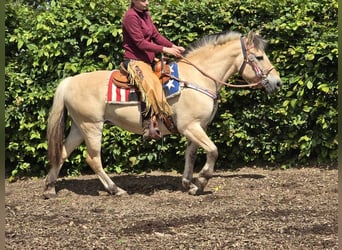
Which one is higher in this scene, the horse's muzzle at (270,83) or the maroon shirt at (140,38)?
the maroon shirt at (140,38)

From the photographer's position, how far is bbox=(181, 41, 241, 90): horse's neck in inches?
238

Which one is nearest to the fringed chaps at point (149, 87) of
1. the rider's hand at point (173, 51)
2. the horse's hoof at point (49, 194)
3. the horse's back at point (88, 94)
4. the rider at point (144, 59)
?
the rider at point (144, 59)

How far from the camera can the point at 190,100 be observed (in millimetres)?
5883

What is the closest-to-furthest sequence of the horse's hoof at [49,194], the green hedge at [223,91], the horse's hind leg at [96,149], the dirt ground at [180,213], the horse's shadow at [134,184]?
the dirt ground at [180,213], the horse's hind leg at [96,149], the horse's hoof at [49,194], the horse's shadow at [134,184], the green hedge at [223,91]

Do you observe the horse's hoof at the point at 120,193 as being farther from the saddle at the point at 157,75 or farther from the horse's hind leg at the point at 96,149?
the saddle at the point at 157,75

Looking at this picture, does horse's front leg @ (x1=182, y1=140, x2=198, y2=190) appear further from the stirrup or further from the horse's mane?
the horse's mane

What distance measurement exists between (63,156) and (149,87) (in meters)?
1.52

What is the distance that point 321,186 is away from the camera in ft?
20.4

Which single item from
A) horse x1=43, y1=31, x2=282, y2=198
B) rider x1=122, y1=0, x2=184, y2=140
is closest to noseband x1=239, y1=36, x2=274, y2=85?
horse x1=43, y1=31, x2=282, y2=198

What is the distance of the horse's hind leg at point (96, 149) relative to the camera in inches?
241

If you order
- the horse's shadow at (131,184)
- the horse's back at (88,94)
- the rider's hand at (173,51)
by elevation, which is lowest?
the horse's shadow at (131,184)

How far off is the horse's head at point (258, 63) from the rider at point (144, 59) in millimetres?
736

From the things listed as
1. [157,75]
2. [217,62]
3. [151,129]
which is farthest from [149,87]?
[217,62]

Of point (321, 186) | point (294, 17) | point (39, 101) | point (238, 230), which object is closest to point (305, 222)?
point (238, 230)
